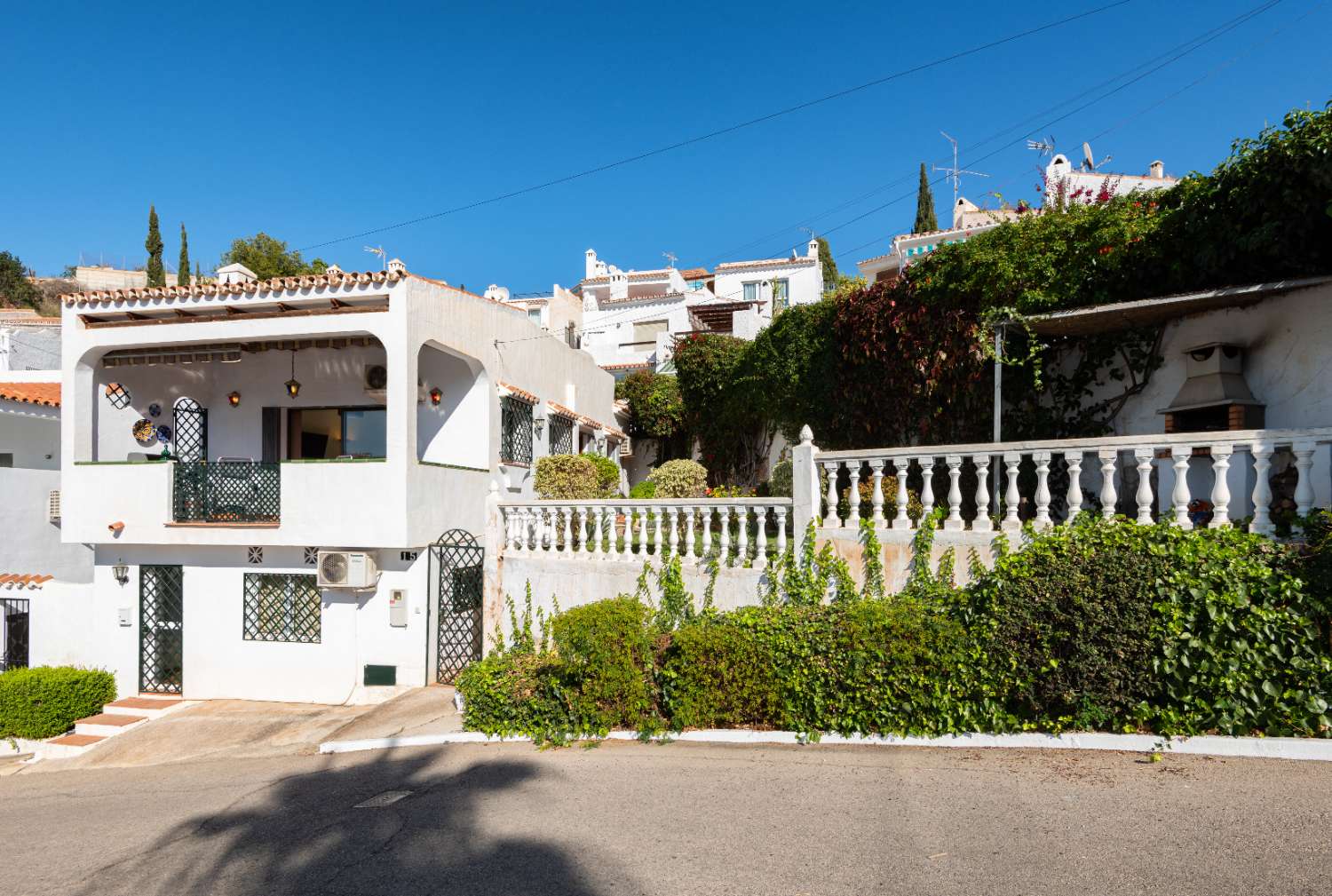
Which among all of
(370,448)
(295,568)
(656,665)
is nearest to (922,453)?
(656,665)

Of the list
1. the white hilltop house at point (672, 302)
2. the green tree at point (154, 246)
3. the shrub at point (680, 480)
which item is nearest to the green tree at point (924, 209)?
the white hilltop house at point (672, 302)

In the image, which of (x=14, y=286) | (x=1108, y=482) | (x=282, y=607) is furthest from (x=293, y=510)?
(x=14, y=286)

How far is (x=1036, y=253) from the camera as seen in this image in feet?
29.9

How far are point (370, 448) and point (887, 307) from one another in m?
9.52

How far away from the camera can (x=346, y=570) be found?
10344 millimetres

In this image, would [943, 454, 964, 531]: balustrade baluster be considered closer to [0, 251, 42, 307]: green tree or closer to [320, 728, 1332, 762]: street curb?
[320, 728, 1332, 762]: street curb

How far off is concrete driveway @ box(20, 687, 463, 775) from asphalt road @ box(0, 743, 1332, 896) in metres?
2.07

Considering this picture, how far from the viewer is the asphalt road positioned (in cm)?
374

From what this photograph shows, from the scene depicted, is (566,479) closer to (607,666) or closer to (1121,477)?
(607,666)

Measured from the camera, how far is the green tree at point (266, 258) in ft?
102

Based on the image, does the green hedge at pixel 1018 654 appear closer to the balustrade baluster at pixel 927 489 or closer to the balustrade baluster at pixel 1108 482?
the balustrade baluster at pixel 1108 482

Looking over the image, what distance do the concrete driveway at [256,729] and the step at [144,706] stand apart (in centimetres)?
34

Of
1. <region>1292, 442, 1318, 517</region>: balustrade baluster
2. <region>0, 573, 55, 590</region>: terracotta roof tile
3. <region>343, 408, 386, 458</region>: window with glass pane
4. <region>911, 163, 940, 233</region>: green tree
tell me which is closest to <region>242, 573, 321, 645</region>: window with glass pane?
<region>343, 408, 386, 458</region>: window with glass pane

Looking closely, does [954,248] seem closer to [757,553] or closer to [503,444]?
[757,553]
